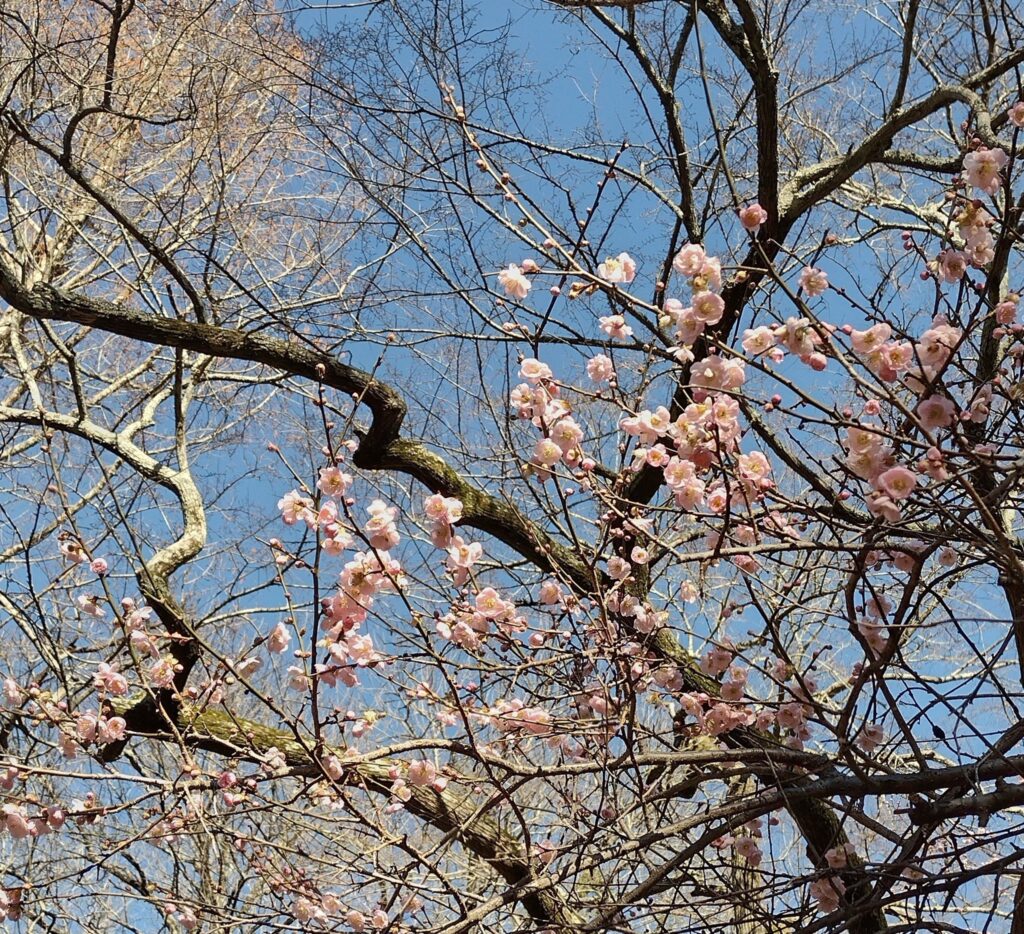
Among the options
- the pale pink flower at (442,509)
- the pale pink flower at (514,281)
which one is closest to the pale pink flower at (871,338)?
the pale pink flower at (514,281)

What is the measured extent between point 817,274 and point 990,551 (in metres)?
0.65

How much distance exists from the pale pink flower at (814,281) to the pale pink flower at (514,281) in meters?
0.63

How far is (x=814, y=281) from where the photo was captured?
6.48 feet

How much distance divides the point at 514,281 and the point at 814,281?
2.21 ft

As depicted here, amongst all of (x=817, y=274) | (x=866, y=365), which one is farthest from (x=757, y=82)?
(x=866, y=365)

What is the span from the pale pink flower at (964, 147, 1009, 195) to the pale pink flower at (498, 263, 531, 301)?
955 mm

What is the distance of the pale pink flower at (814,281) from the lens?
195cm

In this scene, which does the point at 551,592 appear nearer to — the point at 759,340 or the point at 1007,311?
the point at 759,340

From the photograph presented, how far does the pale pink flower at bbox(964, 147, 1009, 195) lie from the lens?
182 cm

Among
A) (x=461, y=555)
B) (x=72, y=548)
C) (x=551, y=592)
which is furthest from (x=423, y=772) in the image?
(x=72, y=548)

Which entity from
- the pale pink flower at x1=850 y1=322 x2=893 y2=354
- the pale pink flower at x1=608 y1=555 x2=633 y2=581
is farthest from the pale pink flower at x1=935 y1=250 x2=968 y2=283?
the pale pink flower at x1=608 y1=555 x2=633 y2=581

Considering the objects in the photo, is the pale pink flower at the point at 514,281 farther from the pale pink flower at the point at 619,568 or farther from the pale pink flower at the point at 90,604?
the pale pink flower at the point at 90,604

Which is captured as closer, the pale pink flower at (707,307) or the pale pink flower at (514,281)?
the pale pink flower at (707,307)

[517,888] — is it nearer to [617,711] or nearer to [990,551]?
[617,711]
